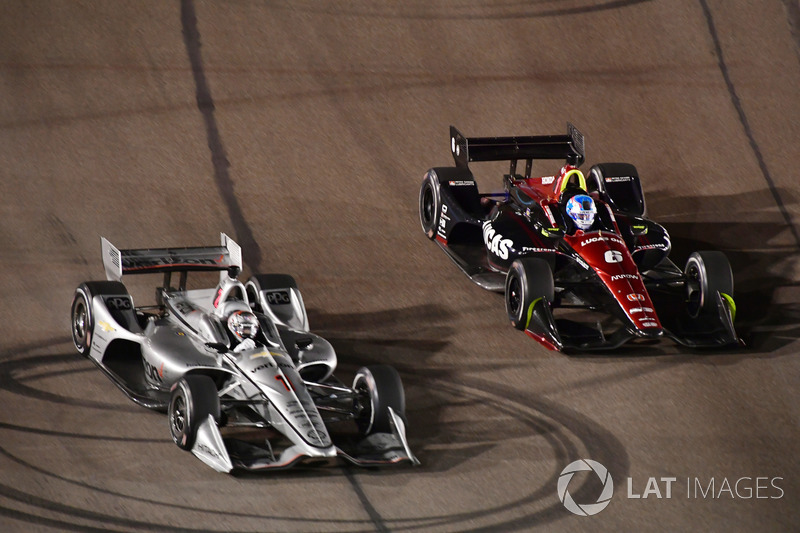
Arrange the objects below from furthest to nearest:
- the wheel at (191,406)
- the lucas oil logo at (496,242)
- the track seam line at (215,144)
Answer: the track seam line at (215,144)
the lucas oil logo at (496,242)
the wheel at (191,406)

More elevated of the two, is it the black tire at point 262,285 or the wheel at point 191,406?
the black tire at point 262,285

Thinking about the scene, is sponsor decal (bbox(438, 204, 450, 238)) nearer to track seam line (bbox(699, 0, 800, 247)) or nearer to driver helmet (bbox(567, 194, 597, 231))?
driver helmet (bbox(567, 194, 597, 231))

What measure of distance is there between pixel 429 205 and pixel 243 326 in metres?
5.05

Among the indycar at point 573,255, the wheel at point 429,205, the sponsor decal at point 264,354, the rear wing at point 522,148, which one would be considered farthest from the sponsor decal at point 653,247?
the sponsor decal at point 264,354

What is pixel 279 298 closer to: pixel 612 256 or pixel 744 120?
pixel 612 256

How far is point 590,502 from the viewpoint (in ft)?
31.8

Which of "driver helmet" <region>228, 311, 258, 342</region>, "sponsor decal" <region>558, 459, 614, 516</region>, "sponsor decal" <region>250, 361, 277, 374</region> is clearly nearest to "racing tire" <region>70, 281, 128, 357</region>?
"driver helmet" <region>228, 311, 258, 342</region>

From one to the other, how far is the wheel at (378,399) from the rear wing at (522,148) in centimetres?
467

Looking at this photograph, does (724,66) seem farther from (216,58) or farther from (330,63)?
(216,58)

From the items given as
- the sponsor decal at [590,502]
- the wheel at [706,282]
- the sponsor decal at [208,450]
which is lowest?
the sponsor decal at [590,502]

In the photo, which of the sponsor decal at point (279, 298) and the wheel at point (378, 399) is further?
the sponsor decal at point (279, 298)

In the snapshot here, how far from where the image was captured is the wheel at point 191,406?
9.44m

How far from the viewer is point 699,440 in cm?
1071

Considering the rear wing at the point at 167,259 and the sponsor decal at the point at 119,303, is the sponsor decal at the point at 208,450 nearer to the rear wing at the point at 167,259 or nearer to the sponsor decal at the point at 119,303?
the sponsor decal at the point at 119,303
